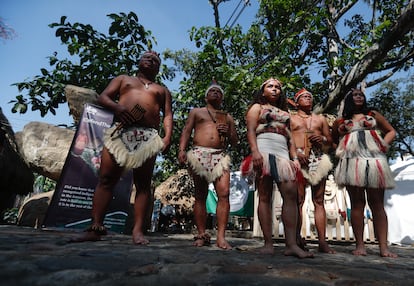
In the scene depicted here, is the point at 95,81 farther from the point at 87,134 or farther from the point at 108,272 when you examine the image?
the point at 108,272

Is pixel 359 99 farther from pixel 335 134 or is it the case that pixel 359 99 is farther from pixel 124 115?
pixel 124 115

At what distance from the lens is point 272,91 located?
3.03 meters

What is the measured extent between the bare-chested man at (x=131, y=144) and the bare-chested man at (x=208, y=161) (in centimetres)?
36

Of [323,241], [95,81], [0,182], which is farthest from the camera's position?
[0,182]

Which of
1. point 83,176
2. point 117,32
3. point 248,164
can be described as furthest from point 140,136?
point 117,32

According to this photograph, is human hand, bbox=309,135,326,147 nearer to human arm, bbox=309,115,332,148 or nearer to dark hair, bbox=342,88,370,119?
human arm, bbox=309,115,332,148

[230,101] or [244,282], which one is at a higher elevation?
[230,101]

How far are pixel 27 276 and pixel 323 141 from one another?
3069mm

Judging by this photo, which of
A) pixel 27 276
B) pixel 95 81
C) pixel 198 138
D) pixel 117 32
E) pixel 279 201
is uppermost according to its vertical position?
pixel 117 32

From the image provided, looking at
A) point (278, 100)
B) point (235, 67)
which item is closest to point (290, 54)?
point (235, 67)

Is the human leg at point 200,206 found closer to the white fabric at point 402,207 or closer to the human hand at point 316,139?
the human hand at point 316,139

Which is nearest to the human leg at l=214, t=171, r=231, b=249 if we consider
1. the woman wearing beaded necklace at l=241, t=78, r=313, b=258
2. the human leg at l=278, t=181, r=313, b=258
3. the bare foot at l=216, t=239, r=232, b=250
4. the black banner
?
the bare foot at l=216, t=239, r=232, b=250

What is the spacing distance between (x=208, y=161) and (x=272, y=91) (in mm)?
1024

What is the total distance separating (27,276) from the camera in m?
1.20
